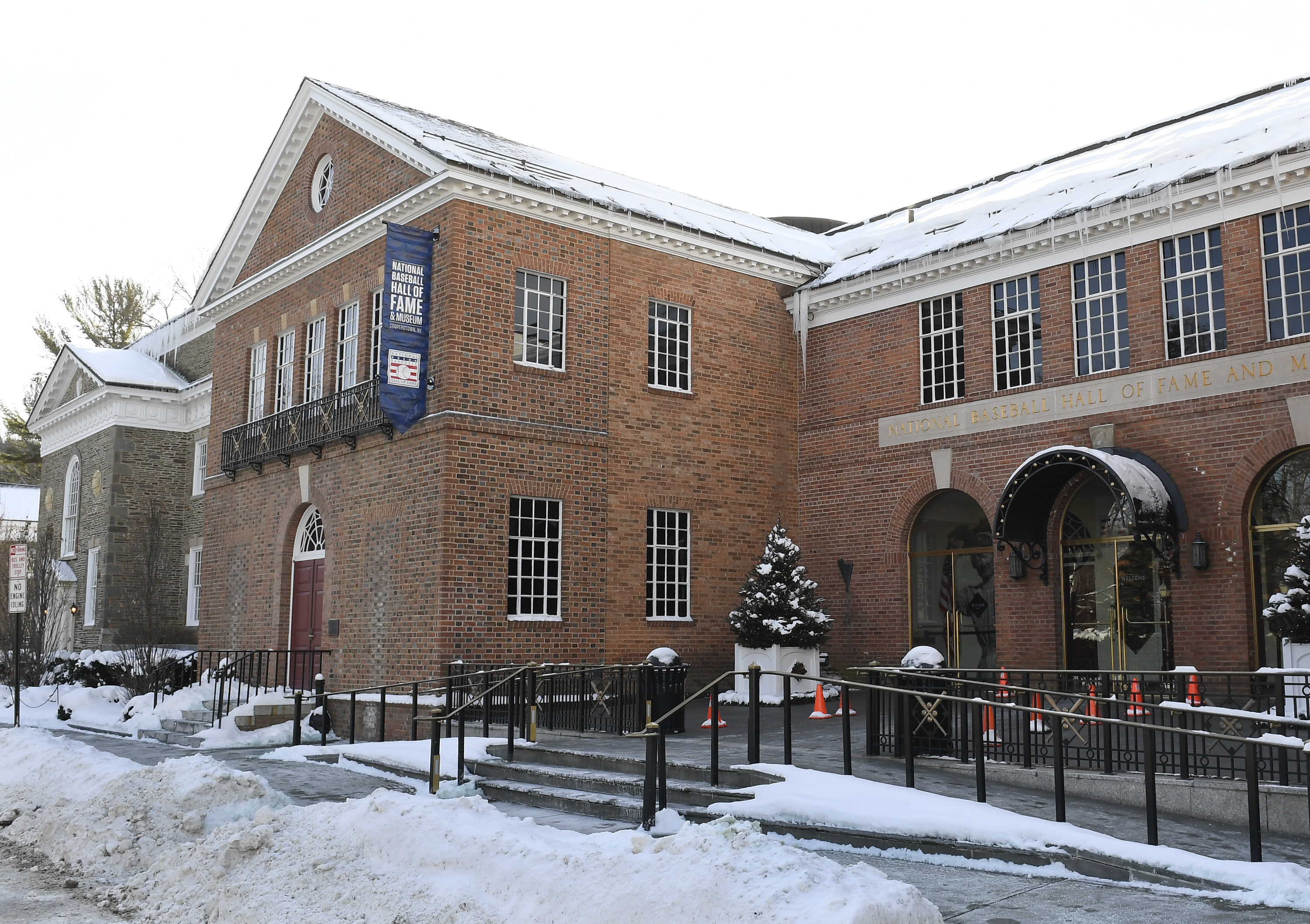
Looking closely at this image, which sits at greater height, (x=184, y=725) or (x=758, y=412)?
(x=758, y=412)

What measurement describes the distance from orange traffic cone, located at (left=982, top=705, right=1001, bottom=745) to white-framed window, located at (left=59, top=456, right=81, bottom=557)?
30875mm

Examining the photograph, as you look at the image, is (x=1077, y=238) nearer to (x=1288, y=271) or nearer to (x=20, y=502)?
(x=1288, y=271)

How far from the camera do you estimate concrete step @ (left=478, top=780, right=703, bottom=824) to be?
10.2 meters

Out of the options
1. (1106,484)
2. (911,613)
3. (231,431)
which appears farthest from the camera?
(231,431)

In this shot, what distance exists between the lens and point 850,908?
553cm

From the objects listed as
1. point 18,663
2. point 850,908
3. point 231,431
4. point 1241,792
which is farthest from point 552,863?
point 231,431

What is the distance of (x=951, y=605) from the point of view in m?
20.3

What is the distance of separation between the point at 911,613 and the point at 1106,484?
4607 mm

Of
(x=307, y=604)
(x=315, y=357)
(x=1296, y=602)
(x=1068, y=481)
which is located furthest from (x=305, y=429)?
(x=1296, y=602)

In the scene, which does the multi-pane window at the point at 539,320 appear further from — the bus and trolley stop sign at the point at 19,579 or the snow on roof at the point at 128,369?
the snow on roof at the point at 128,369

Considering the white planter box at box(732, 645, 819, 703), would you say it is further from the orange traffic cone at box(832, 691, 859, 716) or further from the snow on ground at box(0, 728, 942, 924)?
the snow on ground at box(0, 728, 942, 924)

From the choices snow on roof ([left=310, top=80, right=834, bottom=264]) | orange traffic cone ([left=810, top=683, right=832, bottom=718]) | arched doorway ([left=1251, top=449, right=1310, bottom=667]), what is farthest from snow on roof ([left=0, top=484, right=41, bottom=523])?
arched doorway ([left=1251, top=449, right=1310, bottom=667])

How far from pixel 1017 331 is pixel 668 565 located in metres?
7.22

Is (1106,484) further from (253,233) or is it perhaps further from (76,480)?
(76,480)
